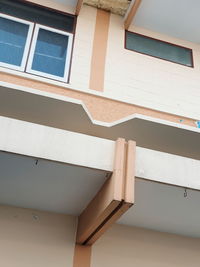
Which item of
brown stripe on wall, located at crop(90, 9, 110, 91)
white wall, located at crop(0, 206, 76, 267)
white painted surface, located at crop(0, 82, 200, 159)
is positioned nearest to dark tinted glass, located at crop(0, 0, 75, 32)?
brown stripe on wall, located at crop(90, 9, 110, 91)

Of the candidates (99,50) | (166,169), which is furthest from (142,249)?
(99,50)

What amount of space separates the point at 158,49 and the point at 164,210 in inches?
128

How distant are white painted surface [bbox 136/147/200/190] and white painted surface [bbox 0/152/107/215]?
0.43m

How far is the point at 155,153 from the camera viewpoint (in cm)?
379

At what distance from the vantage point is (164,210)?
4.20m

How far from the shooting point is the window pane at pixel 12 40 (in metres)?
5.18

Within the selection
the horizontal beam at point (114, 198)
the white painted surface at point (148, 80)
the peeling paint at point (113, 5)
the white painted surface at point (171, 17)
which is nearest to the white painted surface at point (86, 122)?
the white painted surface at point (148, 80)

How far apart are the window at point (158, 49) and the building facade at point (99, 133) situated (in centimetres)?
2

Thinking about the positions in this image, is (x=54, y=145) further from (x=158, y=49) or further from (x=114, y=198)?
(x=158, y=49)

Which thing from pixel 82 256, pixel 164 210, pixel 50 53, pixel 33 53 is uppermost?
pixel 50 53

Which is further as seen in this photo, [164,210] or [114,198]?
[164,210]

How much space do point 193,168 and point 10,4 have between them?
4121 mm

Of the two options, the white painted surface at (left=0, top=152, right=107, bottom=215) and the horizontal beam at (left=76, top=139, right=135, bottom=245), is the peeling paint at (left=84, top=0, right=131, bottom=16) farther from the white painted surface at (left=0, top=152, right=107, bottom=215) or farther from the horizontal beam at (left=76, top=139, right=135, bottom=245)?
the white painted surface at (left=0, top=152, right=107, bottom=215)

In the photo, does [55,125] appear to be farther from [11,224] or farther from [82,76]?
[11,224]
